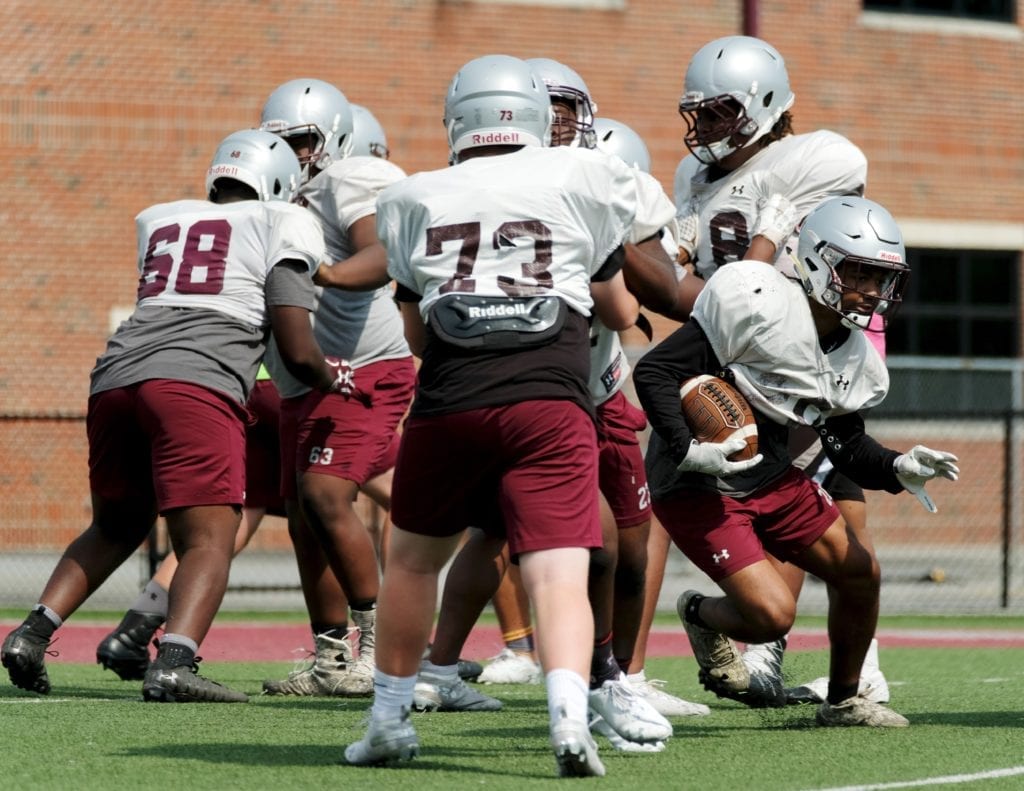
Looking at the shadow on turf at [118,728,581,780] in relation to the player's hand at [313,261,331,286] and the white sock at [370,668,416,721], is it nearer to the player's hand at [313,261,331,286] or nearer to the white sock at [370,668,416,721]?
the white sock at [370,668,416,721]

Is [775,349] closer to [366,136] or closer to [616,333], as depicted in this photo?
[616,333]

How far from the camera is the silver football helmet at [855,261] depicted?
Answer: 520cm

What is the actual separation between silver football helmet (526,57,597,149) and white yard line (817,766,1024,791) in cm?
241

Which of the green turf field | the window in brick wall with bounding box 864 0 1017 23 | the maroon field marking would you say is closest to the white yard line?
the green turf field

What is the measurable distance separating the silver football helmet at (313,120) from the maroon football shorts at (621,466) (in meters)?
1.99

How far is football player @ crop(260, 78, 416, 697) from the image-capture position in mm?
6457

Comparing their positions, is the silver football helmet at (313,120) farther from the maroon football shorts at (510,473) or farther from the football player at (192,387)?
the maroon football shorts at (510,473)

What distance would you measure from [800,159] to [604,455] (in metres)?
1.46

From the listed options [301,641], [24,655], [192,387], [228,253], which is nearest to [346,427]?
[192,387]

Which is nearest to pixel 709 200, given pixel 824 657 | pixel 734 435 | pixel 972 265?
pixel 734 435

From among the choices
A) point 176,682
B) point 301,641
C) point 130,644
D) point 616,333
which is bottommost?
point 301,641

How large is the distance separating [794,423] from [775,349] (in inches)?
11.4

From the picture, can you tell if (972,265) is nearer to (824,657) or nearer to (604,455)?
(824,657)

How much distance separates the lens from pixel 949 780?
429 centimetres
